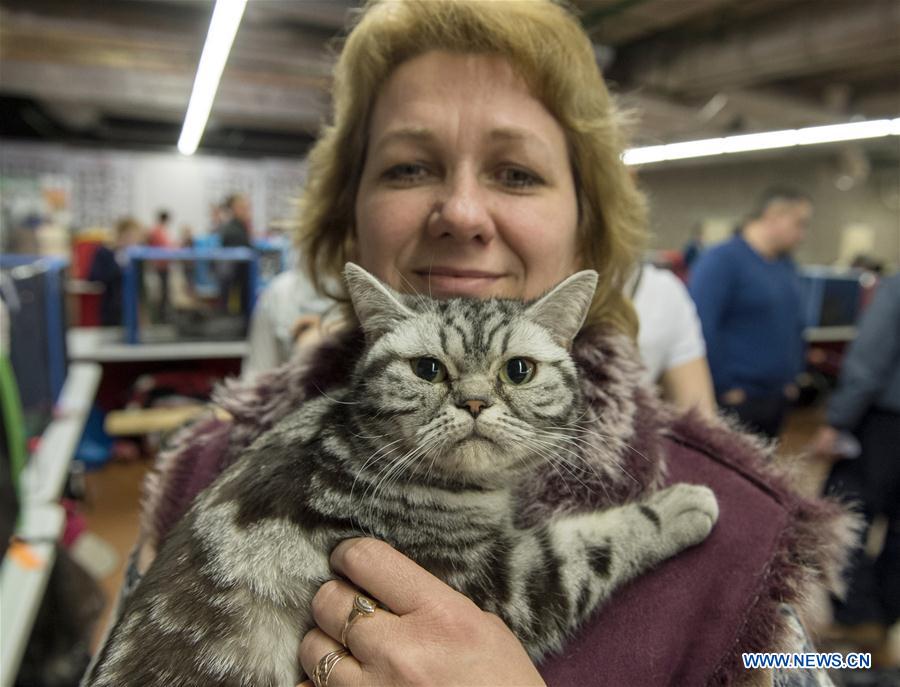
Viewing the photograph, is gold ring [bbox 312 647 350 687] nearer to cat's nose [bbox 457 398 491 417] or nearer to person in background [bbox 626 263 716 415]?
cat's nose [bbox 457 398 491 417]

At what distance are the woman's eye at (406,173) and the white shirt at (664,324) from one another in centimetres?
112

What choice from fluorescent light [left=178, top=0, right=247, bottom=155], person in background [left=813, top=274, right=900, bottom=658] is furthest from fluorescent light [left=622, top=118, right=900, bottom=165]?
fluorescent light [left=178, top=0, right=247, bottom=155]

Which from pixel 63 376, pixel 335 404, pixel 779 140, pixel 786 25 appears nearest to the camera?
pixel 335 404

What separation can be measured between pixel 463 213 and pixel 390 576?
0.53 m

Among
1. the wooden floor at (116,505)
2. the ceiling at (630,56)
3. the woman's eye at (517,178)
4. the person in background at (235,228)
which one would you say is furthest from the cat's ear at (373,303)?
the person in background at (235,228)

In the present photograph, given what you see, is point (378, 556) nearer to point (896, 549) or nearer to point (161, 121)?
point (896, 549)

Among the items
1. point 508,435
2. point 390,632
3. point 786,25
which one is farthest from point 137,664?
point 786,25

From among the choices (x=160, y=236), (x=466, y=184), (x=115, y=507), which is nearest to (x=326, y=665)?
(x=466, y=184)

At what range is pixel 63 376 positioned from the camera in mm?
3295

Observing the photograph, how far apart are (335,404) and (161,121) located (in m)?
11.2

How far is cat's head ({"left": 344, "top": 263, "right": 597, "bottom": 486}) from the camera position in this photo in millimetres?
840

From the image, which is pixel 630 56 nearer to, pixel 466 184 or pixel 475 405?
pixel 466 184

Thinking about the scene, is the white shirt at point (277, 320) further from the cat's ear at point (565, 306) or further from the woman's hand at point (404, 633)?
the woman's hand at point (404, 633)

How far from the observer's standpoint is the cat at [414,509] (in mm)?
782
